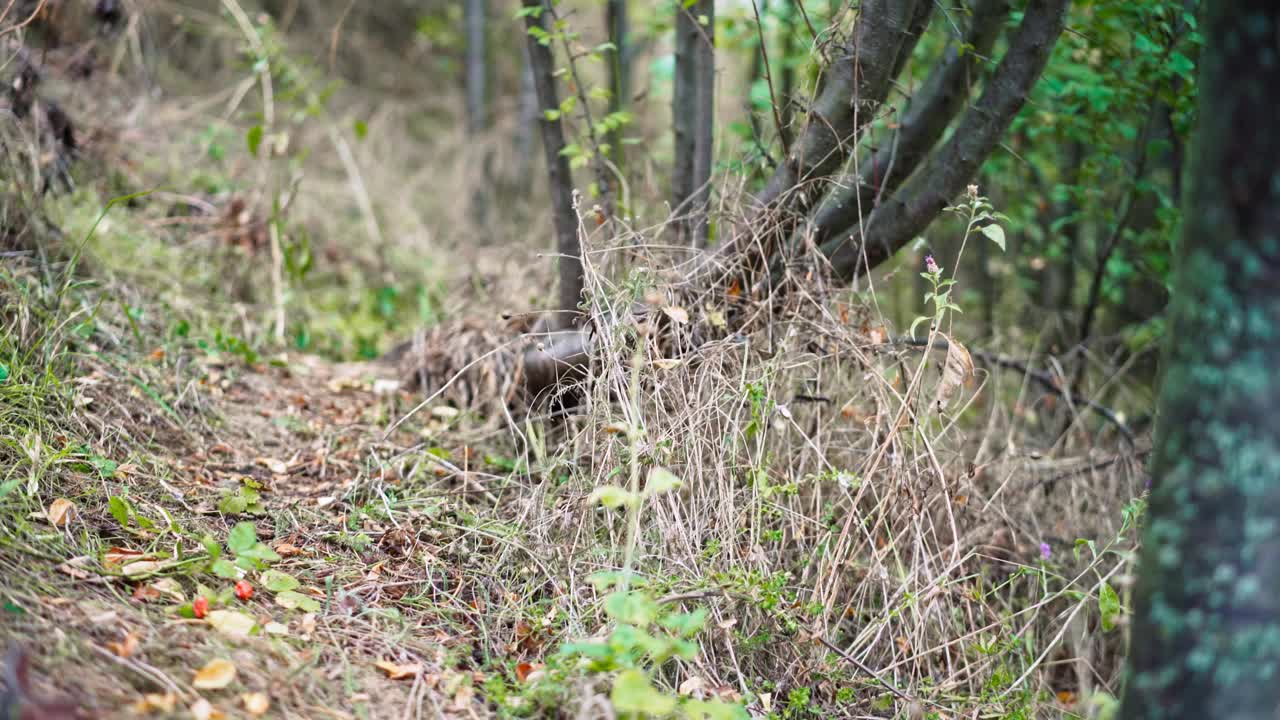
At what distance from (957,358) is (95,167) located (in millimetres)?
4320

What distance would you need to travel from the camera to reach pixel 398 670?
1.90 metres

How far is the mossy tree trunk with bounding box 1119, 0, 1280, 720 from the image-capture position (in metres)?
1.22

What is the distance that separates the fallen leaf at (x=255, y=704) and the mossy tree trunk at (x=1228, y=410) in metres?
1.63

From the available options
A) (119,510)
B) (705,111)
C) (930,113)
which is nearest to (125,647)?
(119,510)

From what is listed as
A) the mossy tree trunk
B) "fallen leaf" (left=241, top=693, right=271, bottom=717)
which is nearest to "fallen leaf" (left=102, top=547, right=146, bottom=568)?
"fallen leaf" (left=241, top=693, right=271, bottom=717)

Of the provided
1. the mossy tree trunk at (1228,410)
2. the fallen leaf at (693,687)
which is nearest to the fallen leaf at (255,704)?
the fallen leaf at (693,687)

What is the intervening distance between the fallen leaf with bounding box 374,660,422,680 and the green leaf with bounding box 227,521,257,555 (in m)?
0.41

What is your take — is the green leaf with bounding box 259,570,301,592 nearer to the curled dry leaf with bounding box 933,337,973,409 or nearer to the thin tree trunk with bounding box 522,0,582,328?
the thin tree trunk with bounding box 522,0,582,328

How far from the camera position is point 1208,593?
1.27 metres

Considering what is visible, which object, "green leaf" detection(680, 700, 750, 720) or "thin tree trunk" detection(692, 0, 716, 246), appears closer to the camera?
"green leaf" detection(680, 700, 750, 720)

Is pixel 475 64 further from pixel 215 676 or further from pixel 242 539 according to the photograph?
pixel 215 676

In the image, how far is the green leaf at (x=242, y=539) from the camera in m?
1.91

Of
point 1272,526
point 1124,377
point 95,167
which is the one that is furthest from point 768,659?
point 95,167

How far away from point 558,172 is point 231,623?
202cm
